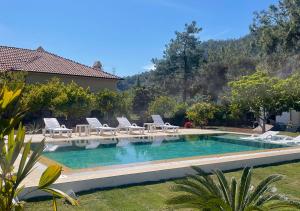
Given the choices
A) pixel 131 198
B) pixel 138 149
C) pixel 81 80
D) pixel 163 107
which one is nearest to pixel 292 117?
pixel 163 107

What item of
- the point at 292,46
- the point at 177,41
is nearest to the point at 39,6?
the point at 292,46

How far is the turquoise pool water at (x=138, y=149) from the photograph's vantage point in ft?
→ 43.7

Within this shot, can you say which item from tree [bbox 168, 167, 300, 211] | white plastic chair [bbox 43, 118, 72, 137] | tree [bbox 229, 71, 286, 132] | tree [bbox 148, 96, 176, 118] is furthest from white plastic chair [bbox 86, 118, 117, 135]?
tree [bbox 168, 167, 300, 211]

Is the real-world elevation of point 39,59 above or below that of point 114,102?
above

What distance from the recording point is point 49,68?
26922 mm

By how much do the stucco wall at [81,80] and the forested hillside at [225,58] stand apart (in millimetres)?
9502

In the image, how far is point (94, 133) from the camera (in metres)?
20.4

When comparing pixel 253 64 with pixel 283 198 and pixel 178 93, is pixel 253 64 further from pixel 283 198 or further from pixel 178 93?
pixel 283 198

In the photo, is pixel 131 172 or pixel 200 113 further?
pixel 200 113

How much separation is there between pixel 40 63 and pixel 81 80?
3.45 metres

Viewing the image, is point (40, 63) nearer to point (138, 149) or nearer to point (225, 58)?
point (138, 149)

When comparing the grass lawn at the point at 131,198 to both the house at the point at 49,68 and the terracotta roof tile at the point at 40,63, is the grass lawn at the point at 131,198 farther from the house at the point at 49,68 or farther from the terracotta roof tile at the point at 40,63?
the terracotta roof tile at the point at 40,63

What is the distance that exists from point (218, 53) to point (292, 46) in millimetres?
19079

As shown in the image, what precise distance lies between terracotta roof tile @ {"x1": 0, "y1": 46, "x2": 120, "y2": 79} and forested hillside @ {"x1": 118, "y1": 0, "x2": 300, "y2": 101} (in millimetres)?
11694
